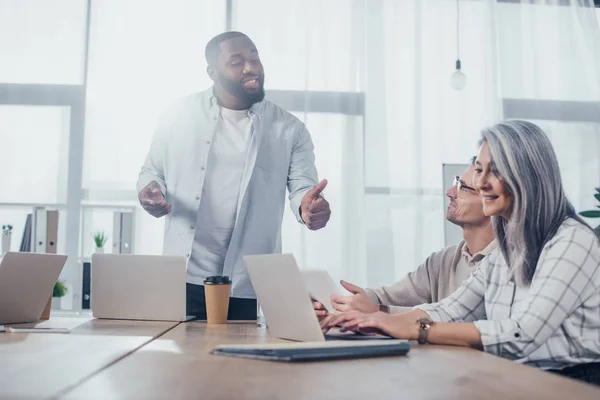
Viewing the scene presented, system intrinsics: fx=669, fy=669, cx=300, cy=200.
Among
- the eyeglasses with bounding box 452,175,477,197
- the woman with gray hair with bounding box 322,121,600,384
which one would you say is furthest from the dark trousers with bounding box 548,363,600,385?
the eyeglasses with bounding box 452,175,477,197

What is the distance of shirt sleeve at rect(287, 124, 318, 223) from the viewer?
3.04 m

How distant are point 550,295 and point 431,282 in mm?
1157

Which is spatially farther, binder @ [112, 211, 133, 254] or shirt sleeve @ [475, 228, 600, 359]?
binder @ [112, 211, 133, 254]

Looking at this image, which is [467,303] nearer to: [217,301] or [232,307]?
[217,301]

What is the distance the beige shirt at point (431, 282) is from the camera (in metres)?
2.50

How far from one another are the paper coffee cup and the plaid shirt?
0.87 metres

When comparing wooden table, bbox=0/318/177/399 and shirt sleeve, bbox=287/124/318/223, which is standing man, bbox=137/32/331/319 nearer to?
shirt sleeve, bbox=287/124/318/223

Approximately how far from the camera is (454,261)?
253 cm

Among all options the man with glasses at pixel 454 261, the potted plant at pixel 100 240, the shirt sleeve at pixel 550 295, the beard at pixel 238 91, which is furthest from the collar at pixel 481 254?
the potted plant at pixel 100 240

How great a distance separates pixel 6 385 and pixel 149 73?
347cm

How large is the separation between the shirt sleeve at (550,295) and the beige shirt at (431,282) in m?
0.93

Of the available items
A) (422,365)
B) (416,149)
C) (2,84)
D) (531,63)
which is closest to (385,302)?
(422,365)

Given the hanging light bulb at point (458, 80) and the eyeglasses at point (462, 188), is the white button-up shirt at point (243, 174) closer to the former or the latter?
the eyeglasses at point (462, 188)

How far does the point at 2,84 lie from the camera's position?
13.6ft
